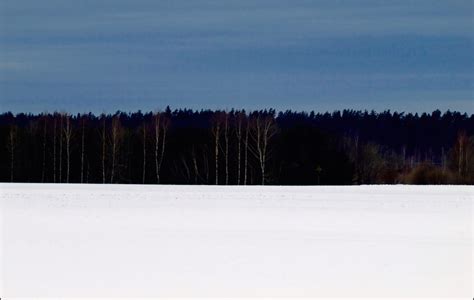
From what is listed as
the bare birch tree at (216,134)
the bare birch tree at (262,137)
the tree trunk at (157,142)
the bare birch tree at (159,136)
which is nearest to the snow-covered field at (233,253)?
the tree trunk at (157,142)

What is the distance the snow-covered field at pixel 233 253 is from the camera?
1137cm

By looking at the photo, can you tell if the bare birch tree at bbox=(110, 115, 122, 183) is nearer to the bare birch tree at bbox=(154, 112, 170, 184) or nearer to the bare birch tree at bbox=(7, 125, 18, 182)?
the bare birch tree at bbox=(154, 112, 170, 184)

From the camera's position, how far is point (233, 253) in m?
14.4

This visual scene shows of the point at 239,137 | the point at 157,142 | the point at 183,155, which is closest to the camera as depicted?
the point at 239,137

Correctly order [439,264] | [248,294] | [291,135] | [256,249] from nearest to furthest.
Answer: [248,294] → [439,264] → [256,249] → [291,135]

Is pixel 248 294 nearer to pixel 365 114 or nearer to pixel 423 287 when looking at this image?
pixel 423 287

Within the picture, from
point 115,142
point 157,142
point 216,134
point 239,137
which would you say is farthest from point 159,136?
point 239,137

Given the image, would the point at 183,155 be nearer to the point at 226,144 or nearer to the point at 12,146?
the point at 226,144

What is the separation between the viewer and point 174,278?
12.0 metres

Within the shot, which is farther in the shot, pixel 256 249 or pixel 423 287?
pixel 256 249

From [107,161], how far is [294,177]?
42.2 ft

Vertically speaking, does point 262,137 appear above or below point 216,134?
below

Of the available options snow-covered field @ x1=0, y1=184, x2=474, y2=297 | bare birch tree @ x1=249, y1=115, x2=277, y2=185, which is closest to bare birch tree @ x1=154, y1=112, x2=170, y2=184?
bare birch tree @ x1=249, y1=115, x2=277, y2=185

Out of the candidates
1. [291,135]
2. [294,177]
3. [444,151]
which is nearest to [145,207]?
[294,177]
